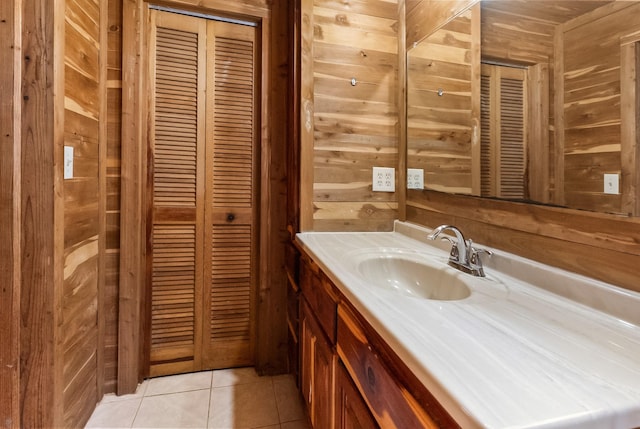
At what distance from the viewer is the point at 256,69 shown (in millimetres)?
1815

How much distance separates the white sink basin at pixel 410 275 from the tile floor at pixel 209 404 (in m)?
0.83

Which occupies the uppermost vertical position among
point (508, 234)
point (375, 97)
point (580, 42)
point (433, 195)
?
point (375, 97)

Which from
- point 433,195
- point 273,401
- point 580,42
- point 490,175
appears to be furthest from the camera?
point 273,401

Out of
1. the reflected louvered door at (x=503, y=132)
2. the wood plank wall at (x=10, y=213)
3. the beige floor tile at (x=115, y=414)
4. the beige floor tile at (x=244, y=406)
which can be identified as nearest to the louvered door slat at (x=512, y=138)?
the reflected louvered door at (x=503, y=132)

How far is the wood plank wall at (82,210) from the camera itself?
127 cm

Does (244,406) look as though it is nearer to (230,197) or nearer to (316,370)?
(316,370)

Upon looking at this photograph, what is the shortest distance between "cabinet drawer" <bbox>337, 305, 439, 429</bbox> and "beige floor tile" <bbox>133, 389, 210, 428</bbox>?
3.39 ft

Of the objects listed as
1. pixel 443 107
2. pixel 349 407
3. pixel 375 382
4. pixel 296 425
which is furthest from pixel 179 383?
pixel 443 107

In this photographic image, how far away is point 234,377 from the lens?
179cm

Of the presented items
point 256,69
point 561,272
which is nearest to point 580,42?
point 561,272

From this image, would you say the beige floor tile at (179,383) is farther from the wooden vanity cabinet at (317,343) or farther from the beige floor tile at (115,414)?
the wooden vanity cabinet at (317,343)

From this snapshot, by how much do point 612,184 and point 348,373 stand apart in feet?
2.52

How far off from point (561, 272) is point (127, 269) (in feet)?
5.84

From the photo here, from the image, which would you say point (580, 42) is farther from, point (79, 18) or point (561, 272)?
point (79, 18)
